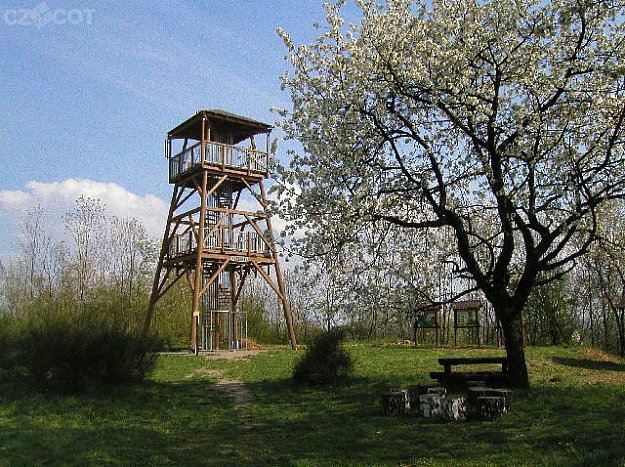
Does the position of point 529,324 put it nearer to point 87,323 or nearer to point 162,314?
point 162,314

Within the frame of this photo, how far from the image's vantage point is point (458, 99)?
1238 centimetres

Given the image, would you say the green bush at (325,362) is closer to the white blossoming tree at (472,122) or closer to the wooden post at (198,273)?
the white blossoming tree at (472,122)

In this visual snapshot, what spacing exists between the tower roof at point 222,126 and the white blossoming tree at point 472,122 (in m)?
14.8

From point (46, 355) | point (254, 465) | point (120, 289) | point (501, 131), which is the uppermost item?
point (501, 131)

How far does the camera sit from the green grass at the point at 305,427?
8.71 meters

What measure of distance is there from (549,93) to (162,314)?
2645 centimetres

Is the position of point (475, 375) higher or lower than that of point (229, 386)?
higher

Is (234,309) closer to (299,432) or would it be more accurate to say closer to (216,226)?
(216,226)

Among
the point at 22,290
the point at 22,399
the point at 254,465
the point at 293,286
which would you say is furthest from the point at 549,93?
the point at 293,286

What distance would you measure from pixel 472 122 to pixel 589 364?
10294mm

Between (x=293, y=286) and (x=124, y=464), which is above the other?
(x=293, y=286)

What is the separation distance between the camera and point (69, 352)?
14.7 meters

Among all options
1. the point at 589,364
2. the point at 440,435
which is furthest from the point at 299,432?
the point at 589,364

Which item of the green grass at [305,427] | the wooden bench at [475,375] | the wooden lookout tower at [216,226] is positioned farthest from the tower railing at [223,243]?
the wooden bench at [475,375]
